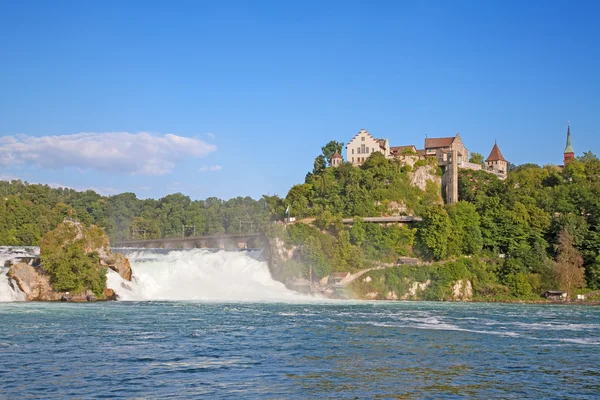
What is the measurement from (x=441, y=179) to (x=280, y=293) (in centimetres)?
3248

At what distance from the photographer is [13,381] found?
2373 cm

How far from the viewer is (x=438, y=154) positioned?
9469 cm

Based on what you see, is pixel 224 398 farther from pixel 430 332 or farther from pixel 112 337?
pixel 430 332

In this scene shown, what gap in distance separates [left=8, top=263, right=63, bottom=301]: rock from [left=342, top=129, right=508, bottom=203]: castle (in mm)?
47965

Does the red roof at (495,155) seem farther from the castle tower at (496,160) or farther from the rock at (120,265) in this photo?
the rock at (120,265)

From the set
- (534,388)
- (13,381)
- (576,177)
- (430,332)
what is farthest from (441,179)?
(13,381)

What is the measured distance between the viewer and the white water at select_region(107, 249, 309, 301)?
6172 cm

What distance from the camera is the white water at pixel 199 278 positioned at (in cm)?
6172

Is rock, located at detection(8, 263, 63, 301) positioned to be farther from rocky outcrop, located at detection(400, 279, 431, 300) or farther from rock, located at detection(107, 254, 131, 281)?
rocky outcrop, located at detection(400, 279, 431, 300)

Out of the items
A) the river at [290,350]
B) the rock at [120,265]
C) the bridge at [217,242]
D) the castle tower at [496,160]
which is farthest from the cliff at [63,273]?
the castle tower at [496,160]

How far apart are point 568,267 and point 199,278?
37.8 m

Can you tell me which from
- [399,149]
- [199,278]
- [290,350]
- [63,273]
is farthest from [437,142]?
[290,350]

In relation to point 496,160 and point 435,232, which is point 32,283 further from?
point 496,160

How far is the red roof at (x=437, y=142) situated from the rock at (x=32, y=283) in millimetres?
62229
